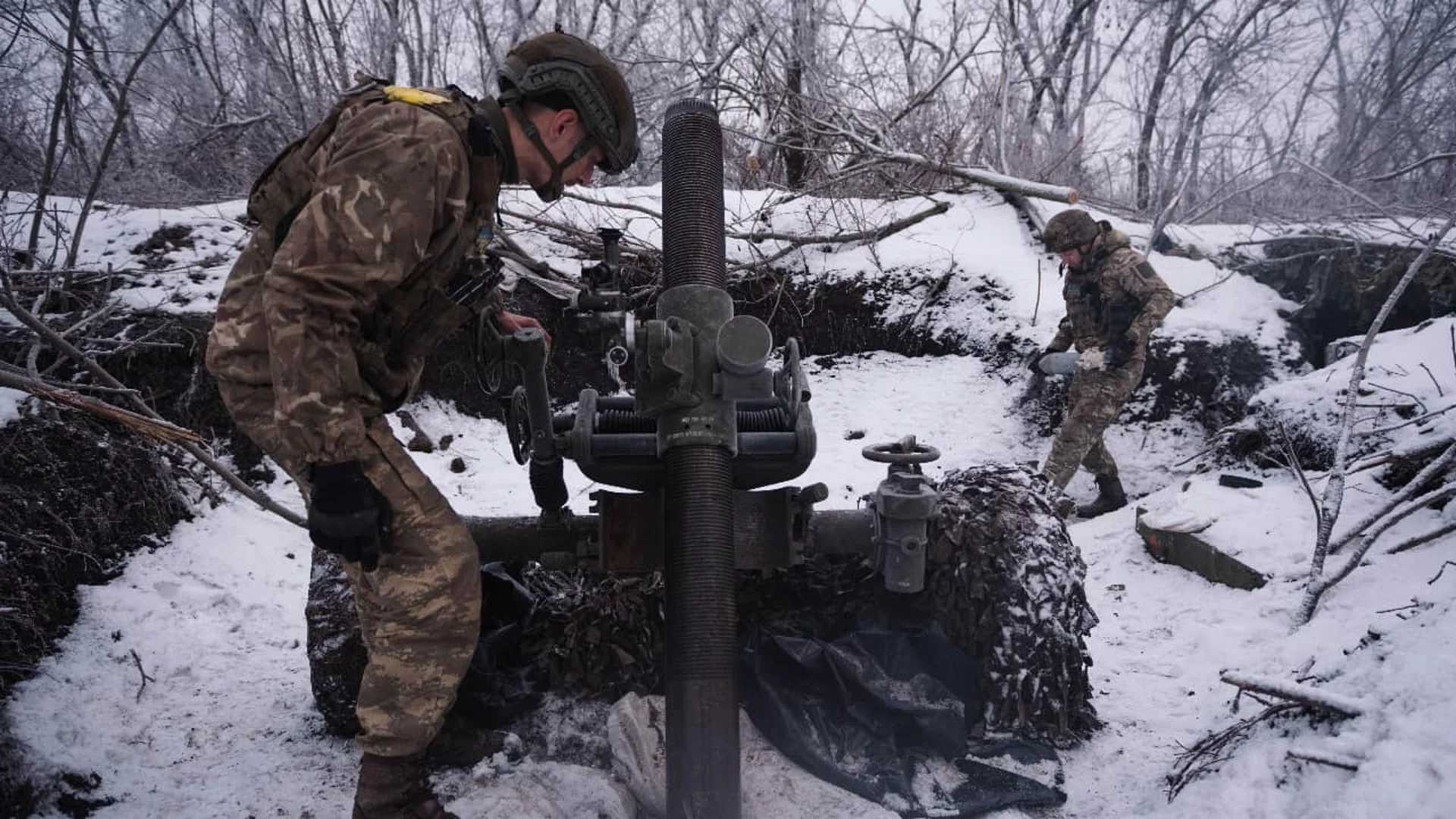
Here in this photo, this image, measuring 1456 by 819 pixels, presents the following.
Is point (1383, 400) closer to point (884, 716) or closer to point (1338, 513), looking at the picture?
point (1338, 513)

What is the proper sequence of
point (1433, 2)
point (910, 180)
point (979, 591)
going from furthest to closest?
point (1433, 2)
point (910, 180)
point (979, 591)

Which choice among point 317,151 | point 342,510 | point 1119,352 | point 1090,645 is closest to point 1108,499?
point 1119,352

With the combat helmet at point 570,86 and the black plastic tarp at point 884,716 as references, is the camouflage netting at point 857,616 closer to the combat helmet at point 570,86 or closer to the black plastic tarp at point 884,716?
the black plastic tarp at point 884,716

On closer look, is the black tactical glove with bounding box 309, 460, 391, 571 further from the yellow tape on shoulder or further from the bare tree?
the bare tree

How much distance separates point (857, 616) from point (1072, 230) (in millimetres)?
3974

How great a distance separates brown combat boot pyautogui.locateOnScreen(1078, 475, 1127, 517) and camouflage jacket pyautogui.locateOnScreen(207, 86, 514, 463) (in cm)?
510

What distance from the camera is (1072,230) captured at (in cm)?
560

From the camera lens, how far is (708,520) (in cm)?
230

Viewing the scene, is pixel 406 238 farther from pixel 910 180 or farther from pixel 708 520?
pixel 910 180

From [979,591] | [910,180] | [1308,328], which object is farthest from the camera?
[910,180]

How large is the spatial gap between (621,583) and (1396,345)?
17.0 feet

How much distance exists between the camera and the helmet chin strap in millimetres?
2148

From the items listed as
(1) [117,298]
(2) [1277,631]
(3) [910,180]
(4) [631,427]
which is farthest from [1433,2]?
(1) [117,298]

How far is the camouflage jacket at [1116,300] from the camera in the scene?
539 centimetres
